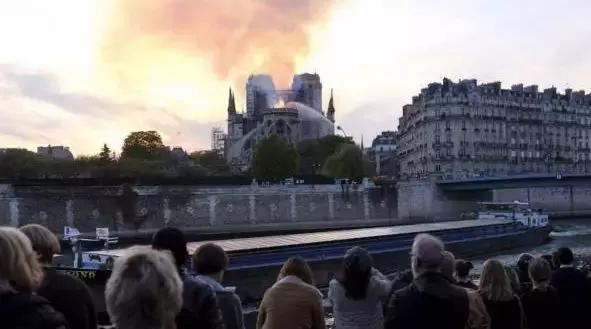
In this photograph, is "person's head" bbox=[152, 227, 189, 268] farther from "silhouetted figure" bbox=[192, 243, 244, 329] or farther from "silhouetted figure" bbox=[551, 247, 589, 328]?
"silhouetted figure" bbox=[551, 247, 589, 328]

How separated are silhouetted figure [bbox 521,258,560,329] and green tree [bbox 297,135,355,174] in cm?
9293

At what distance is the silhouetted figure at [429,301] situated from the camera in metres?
4.83

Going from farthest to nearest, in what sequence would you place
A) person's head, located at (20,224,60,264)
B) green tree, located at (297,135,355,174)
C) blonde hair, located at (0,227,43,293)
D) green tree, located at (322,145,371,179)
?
green tree, located at (297,135,355,174) → green tree, located at (322,145,371,179) → person's head, located at (20,224,60,264) → blonde hair, located at (0,227,43,293)

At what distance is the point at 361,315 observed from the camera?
A: 6.18m

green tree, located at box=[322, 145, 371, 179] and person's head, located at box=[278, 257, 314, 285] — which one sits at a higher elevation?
Result: green tree, located at box=[322, 145, 371, 179]

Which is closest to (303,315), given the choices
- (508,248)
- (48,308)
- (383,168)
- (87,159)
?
(48,308)

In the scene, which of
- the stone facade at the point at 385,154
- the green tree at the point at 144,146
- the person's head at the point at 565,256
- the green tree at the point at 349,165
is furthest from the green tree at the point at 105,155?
the person's head at the point at 565,256

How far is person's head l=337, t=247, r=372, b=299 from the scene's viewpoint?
5.83 metres

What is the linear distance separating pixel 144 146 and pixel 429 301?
92.3 m

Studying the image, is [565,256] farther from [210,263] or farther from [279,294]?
[210,263]

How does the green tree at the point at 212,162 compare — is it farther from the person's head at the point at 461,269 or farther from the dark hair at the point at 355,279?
the dark hair at the point at 355,279

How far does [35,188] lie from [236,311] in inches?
2025

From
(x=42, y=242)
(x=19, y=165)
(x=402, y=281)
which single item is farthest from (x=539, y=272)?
(x=19, y=165)

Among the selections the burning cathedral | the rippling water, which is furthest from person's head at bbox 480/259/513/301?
the burning cathedral
